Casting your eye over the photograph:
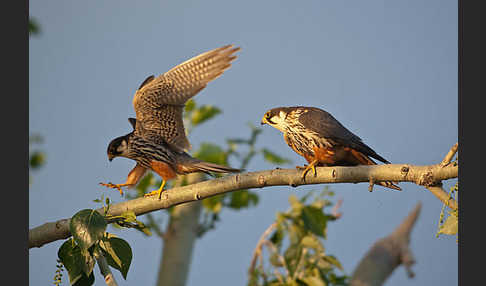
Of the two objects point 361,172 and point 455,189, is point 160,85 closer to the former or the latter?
point 361,172

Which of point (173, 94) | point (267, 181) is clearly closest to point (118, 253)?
point (267, 181)

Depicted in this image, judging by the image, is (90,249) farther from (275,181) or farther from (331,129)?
(331,129)

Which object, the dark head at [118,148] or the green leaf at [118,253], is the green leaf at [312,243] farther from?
the green leaf at [118,253]

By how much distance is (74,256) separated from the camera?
200 cm

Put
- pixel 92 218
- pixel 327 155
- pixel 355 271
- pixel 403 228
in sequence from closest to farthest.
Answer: pixel 92 218, pixel 327 155, pixel 355 271, pixel 403 228

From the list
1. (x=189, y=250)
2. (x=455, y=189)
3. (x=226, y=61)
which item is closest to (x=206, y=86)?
(x=226, y=61)

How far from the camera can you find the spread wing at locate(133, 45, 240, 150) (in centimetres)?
299

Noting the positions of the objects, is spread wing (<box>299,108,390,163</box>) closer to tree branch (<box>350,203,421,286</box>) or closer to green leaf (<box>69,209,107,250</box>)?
green leaf (<box>69,209,107,250</box>)

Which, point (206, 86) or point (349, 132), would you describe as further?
point (206, 86)

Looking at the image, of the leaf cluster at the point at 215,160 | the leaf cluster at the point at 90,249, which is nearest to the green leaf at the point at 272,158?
the leaf cluster at the point at 215,160

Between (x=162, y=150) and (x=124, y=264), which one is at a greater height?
(x=162, y=150)

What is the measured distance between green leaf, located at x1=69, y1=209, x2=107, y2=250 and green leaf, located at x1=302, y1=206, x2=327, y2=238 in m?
2.26

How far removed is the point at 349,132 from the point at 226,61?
0.85 meters

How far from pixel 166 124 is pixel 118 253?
143 centimetres
